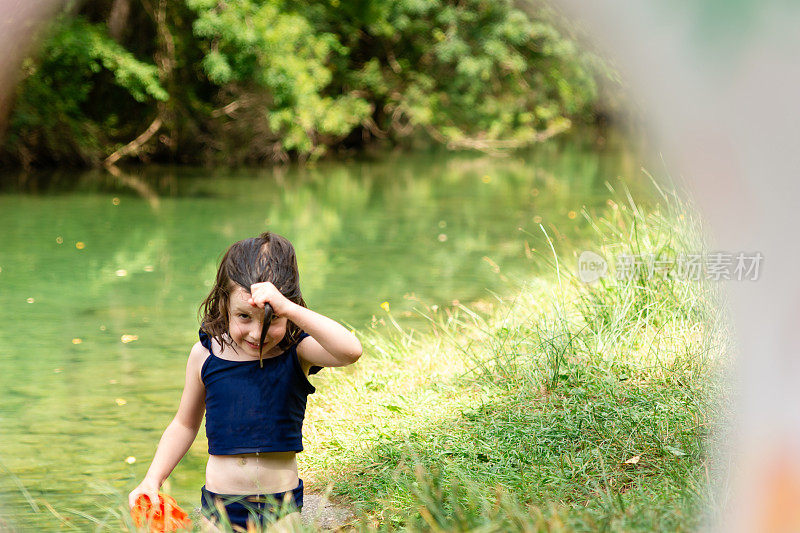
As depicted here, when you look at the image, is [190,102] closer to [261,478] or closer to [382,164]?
[382,164]

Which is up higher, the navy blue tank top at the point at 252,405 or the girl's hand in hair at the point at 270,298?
the girl's hand in hair at the point at 270,298

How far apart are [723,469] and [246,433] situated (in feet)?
4.39

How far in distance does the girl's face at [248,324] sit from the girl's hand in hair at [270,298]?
104 millimetres

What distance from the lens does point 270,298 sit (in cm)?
235

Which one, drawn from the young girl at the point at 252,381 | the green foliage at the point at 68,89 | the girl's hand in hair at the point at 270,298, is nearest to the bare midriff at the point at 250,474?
the young girl at the point at 252,381

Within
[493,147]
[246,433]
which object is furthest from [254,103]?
A: [246,433]

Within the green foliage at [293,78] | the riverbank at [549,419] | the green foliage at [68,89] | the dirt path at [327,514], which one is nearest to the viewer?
the riverbank at [549,419]

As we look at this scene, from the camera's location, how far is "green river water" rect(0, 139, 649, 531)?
4312 millimetres

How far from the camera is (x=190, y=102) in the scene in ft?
64.4

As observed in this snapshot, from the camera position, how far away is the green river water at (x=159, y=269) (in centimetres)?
431

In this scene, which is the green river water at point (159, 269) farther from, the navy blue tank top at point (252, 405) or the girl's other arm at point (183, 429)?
the navy blue tank top at point (252, 405)

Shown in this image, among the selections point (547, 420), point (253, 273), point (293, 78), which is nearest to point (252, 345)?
point (253, 273)

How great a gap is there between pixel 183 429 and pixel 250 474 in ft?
0.98

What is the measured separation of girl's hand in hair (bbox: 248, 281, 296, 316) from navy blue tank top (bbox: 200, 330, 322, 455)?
0.28 m
